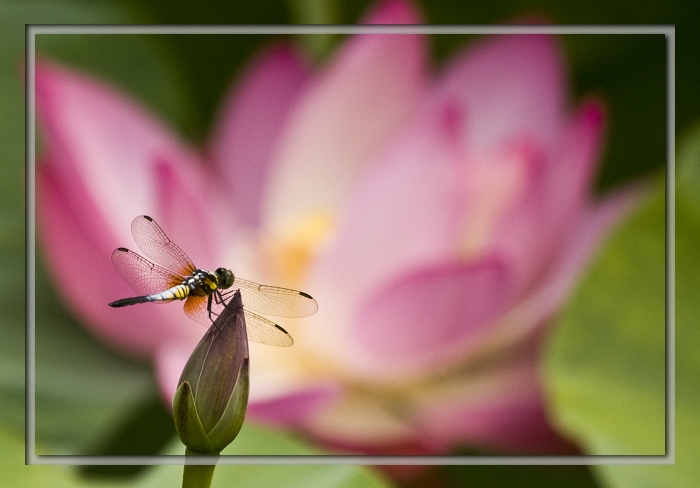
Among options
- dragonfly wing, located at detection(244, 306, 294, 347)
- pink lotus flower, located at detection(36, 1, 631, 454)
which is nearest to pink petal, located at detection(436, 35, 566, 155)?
pink lotus flower, located at detection(36, 1, 631, 454)

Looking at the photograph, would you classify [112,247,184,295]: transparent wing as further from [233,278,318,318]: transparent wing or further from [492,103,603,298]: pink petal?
[492,103,603,298]: pink petal

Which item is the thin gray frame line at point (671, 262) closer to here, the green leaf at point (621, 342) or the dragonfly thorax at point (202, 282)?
the green leaf at point (621, 342)

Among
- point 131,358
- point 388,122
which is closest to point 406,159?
point 388,122

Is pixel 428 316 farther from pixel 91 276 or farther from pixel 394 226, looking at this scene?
pixel 91 276

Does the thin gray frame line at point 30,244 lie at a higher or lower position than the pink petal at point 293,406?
higher

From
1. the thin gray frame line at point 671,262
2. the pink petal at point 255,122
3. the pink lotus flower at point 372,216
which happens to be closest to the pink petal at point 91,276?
the pink lotus flower at point 372,216

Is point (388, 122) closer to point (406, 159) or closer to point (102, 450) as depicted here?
point (406, 159)
